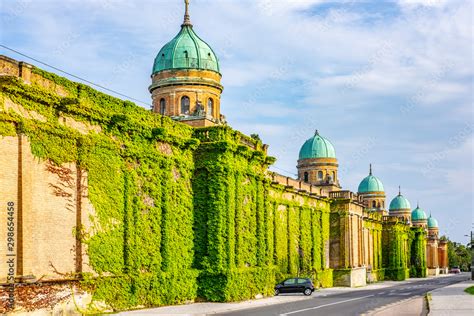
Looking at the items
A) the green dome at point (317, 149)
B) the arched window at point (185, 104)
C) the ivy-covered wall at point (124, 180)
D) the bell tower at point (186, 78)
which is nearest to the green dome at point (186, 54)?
the bell tower at point (186, 78)

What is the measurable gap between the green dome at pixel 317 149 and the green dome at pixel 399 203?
51.7m

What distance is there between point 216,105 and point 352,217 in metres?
27.7

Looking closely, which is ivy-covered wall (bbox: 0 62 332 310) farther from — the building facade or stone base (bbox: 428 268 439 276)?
stone base (bbox: 428 268 439 276)

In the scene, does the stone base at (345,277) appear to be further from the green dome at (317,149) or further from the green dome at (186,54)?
the green dome at (186,54)

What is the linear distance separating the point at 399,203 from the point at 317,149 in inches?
2125

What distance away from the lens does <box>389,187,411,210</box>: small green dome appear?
5320 inches

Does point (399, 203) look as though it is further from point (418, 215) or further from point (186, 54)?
point (186, 54)

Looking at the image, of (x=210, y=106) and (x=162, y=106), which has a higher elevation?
(x=162, y=106)

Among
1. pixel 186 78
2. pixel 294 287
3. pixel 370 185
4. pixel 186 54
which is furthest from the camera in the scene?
pixel 370 185

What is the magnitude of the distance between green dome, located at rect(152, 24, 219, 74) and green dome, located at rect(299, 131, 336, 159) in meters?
37.0

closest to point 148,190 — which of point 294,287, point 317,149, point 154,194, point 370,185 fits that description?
point 154,194

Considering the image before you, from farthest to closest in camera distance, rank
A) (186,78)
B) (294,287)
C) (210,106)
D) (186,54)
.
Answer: (186,54), (210,106), (186,78), (294,287)

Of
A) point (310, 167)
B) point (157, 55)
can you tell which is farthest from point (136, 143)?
point (310, 167)

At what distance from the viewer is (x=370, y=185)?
380 ft
